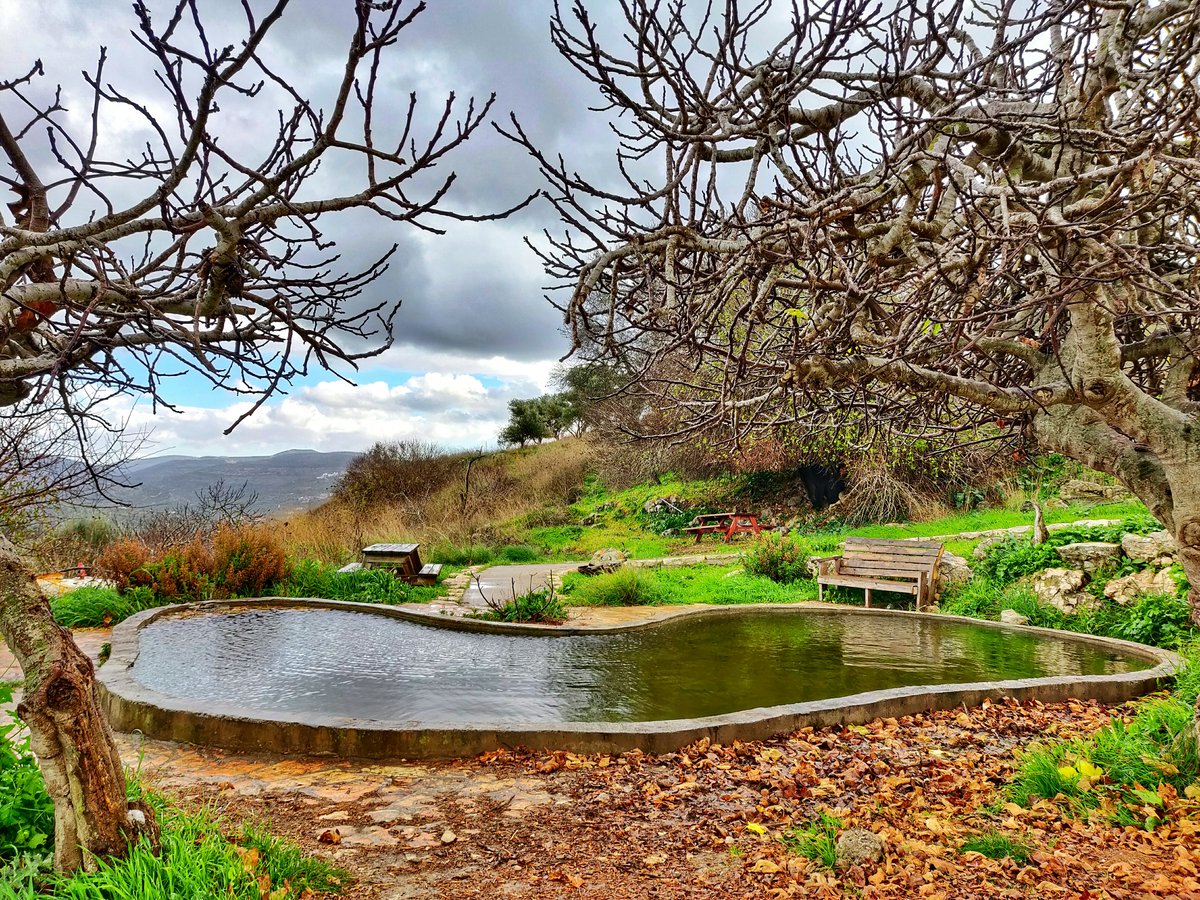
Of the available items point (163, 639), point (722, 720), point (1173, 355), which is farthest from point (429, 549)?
point (1173, 355)

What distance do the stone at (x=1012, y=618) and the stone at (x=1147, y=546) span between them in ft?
4.60

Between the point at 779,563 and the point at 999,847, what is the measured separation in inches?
377

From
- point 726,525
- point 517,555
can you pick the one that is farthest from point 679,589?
point 726,525

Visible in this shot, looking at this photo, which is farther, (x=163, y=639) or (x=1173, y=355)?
(x=163, y=639)

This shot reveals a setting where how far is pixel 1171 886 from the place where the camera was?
8.38ft

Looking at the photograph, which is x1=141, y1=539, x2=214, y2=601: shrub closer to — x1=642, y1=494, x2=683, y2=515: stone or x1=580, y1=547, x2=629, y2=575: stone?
x1=580, y1=547, x2=629, y2=575: stone

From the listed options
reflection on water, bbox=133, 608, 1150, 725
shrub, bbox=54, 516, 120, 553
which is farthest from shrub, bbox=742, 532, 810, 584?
shrub, bbox=54, 516, 120, 553

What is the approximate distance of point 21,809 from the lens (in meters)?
2.63

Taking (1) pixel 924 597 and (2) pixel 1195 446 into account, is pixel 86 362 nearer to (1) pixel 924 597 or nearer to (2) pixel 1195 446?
(2) pixel 1195 446

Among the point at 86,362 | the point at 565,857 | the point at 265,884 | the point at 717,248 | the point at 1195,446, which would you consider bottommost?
the point at 565,857

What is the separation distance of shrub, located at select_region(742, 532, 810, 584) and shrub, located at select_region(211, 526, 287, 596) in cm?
813

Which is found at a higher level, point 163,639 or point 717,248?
point 717,248

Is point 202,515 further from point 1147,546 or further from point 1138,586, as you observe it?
point 1147,546

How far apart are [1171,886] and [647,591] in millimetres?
8327
